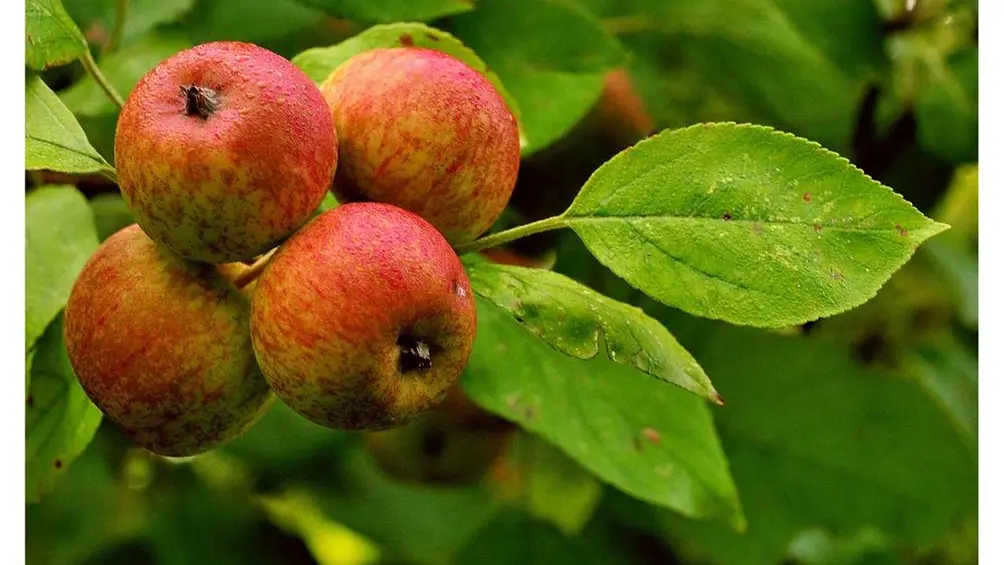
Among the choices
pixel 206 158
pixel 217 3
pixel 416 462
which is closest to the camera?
pixel 206 158

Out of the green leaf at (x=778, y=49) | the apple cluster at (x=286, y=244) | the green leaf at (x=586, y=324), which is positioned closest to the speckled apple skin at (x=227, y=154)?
the apple cluster at (x=286, y=244)

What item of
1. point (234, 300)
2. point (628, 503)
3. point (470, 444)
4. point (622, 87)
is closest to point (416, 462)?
point (470, 444)

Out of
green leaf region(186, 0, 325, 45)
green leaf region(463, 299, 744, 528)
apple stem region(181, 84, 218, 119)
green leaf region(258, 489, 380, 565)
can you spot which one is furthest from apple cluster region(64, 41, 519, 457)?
green leaf region(258, 489, 380, 565)

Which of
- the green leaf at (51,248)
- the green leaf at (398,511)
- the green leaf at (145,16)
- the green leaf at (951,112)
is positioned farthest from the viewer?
the green leaf at (398,511)

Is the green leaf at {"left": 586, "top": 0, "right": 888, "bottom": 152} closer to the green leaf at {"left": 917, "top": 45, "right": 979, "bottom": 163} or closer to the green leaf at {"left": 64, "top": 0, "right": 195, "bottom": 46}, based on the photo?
the green leaf at {"left": 917, "top": 45, "right": 979, "bottom": 163}

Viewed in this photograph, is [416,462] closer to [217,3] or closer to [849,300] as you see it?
[217,3]

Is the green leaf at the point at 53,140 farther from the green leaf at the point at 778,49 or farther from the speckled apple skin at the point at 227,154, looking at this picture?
the green leaf at the point at 778,49

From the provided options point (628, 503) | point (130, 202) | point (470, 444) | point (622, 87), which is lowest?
point (628, 503)
